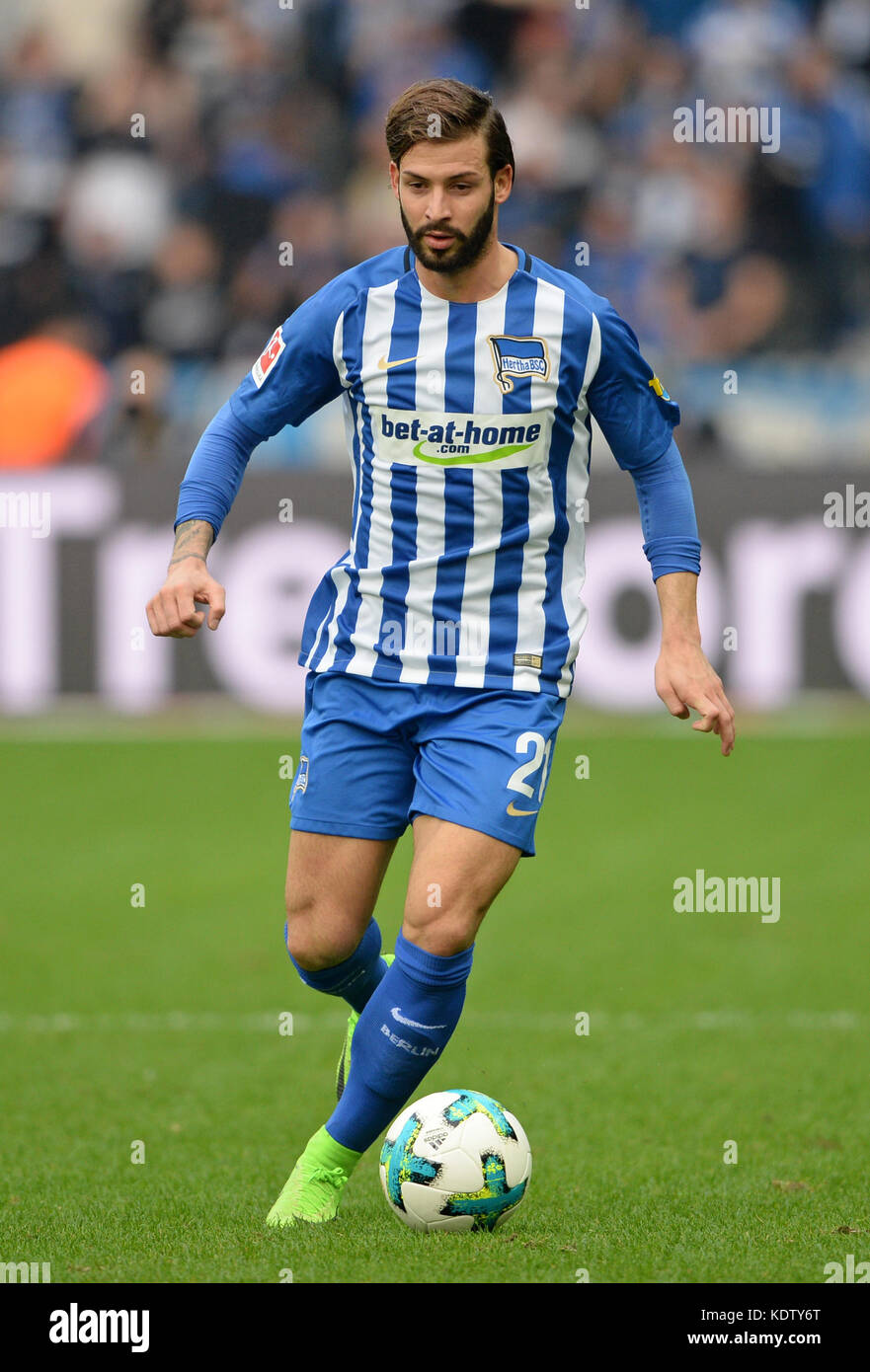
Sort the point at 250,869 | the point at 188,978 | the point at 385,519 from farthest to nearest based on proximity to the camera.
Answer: the point at 250,869 → the point at 188,978 → the point at 385,519

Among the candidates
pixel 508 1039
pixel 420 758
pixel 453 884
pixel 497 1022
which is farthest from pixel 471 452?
pixel 497 1022

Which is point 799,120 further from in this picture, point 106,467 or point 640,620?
point 106,467

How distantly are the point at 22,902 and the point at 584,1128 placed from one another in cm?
355

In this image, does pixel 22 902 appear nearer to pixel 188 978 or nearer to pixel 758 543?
pixel 188 978

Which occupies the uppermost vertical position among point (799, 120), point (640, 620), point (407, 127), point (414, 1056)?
point (799, 120)

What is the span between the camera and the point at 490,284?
4.14m

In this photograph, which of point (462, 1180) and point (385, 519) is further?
point (385, 519)

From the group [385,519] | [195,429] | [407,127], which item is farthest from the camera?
[195,429]

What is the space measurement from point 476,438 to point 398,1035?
1302 mm

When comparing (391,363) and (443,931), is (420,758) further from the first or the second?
(391,363)

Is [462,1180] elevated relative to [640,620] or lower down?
lower down

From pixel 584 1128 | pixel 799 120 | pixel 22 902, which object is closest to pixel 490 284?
pixel 584 1128

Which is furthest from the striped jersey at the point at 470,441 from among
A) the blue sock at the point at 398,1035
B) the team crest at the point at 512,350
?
the blue sock at the point at 398,1035

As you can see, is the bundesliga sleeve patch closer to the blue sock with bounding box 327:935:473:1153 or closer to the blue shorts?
the blue shorts
